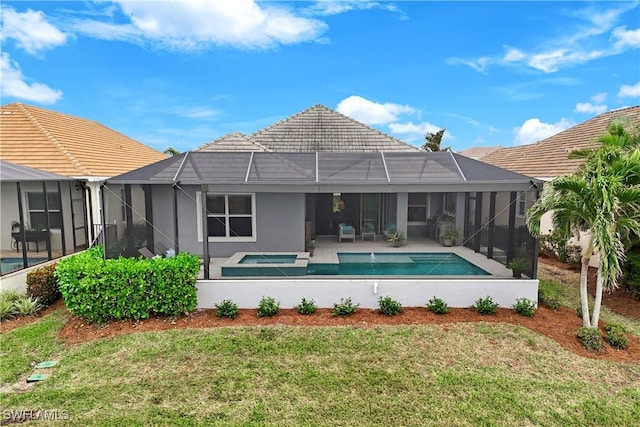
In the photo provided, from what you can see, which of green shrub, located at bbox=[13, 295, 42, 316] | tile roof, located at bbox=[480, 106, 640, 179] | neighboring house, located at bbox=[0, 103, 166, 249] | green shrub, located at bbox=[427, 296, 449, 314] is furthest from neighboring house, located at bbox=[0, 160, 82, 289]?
tile roof, located at bbox=[480, 106, 640, 179]

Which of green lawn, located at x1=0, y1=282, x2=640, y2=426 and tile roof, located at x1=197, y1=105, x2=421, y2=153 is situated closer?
green lawn, located at x1=0, y1=282, x2=640, y2=426

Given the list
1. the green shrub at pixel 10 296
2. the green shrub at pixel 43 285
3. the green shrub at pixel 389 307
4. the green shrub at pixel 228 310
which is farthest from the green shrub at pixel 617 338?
the green shrub at pixel 10 296

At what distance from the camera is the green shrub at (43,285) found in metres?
8.79

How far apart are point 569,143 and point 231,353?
17514 millimetres

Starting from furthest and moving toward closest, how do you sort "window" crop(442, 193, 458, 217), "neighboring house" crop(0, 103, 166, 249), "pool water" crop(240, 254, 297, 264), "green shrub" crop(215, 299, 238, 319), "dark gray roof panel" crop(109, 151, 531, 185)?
1. "window" crop(442, 193, 458, 217)
2. "neighboring house" crop(0, 103, 166, 249)
3. "pool water" crop(240, 254, 297, 264)
4. "dark gray roof panel" crop(109, 151, 531, 185)
5. "green shrub" crop(215, 299, 238, 319)

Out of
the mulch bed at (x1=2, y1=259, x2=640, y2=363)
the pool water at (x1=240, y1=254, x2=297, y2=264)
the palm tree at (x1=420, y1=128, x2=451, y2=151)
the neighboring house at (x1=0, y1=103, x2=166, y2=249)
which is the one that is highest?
the palm tree at (x1=420, y1=128, x2=451, y2=151)

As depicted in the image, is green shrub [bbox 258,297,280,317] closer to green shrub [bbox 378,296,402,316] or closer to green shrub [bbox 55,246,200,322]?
green shrub [bbox 55,246,200,322]

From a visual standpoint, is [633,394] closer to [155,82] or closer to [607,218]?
[607,218]

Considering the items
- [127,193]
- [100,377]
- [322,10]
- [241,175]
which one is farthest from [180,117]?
[100,377]

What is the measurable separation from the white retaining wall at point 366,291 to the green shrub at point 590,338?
1429 mm

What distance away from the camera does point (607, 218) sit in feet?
20.7

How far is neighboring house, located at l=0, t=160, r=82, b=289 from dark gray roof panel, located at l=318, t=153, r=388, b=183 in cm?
797

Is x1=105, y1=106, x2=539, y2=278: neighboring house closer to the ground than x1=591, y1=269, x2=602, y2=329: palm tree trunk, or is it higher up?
higher up

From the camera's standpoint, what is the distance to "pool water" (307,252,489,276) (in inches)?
352
